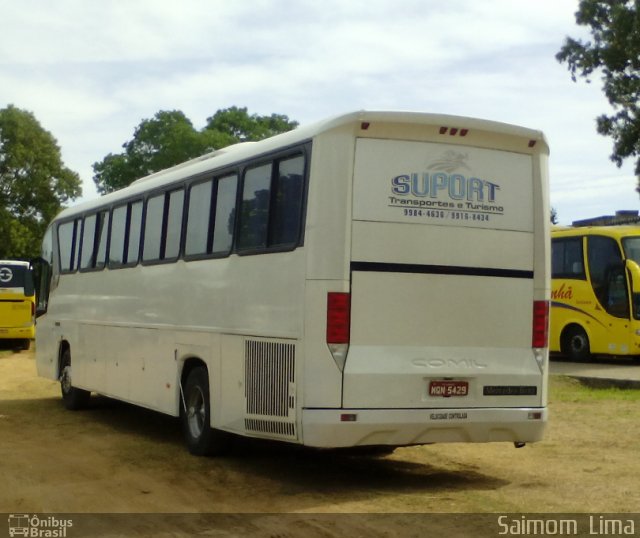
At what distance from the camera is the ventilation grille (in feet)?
33.1

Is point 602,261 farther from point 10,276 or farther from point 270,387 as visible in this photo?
point 270,387

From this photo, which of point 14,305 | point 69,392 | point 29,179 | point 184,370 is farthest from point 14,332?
point 29,179

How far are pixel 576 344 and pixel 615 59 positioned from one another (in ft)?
44.1

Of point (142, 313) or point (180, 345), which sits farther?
point (142, 313)

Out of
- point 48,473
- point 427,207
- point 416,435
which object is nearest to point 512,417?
point 416,435

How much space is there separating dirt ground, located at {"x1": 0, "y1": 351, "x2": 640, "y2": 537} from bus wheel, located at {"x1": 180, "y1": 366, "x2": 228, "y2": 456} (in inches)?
6.3

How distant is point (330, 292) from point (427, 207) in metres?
1.21

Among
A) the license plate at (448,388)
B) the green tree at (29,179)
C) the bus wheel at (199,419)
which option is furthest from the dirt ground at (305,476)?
the green tree at (29,179)

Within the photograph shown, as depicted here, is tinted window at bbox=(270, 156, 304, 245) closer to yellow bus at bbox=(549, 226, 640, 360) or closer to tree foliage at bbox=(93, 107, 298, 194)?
yellow bus at bbox=(549, 226, 640, 360)

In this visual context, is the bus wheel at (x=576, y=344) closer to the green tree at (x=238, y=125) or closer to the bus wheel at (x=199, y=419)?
the bus wheel at (x=199, y=419)

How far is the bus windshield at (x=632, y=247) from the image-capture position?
87.8ft

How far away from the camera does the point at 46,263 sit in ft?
63.0

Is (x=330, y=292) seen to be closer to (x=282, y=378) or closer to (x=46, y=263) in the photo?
(x=282, y=378)

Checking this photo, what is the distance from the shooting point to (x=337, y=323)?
9.80 m
